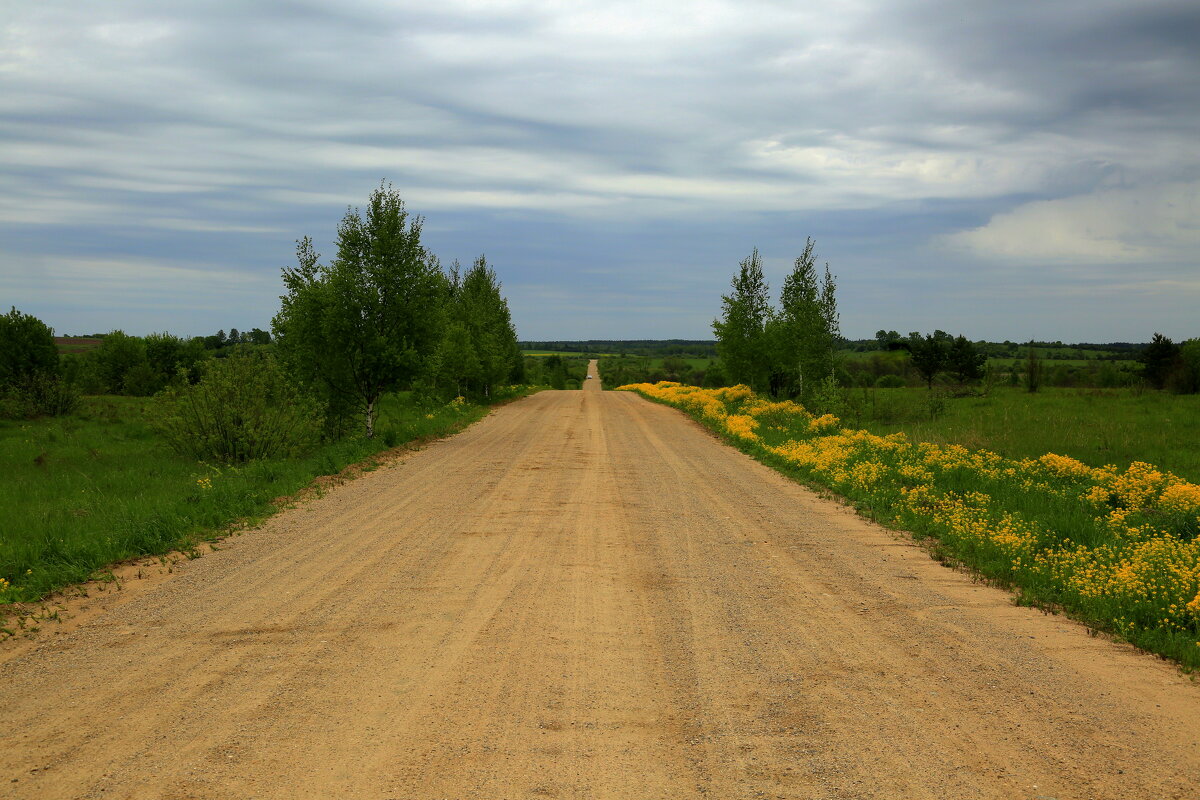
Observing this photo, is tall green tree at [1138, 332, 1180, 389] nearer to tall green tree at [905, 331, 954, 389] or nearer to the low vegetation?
tall green tree at [905, 331, 954, 389]

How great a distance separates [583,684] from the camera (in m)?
5.06

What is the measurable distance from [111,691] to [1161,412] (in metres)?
35.5

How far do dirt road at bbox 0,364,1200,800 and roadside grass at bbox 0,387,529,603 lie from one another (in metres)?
1.12

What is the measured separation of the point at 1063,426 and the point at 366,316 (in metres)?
22.9

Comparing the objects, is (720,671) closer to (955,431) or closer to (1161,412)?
(955,431)

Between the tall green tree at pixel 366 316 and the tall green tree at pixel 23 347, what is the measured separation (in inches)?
933

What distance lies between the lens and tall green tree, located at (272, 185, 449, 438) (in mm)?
22531

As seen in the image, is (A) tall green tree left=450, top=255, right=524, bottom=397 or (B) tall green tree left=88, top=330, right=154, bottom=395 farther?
(B) tall green tree left=88, top=330, right=154, bottom=395

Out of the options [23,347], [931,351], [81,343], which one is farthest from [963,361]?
[81,343]

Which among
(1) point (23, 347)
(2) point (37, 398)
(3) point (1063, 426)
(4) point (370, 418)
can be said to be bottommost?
(3) point (1063, 426)

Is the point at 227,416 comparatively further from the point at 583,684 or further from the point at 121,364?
the point at 121,364

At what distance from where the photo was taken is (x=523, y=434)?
82.3ft

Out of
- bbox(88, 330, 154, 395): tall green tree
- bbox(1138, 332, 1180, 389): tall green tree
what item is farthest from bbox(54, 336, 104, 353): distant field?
bbox(1138, 332, 1180, 389): tall green tree

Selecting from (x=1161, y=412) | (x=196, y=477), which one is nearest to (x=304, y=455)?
(x=196, y=477)
